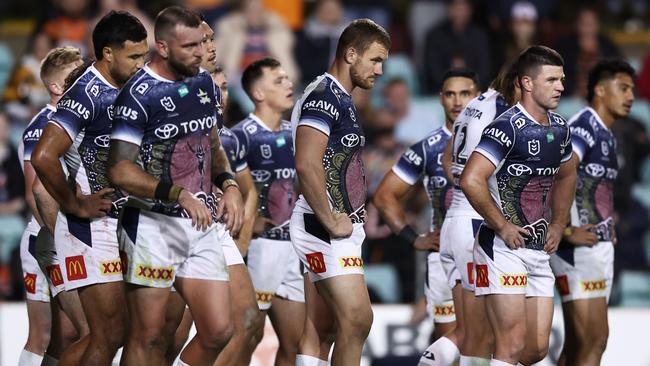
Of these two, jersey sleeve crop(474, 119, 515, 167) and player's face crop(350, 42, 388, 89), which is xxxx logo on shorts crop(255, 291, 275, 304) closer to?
player's face crop(350, 42, 388, 89)

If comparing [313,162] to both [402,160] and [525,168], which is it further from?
[402,160]

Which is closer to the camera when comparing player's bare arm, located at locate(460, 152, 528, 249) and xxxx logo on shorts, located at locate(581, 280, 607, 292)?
player's bare arm, located at locate(460, 152, 528, 249)

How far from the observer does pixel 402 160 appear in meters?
10.3

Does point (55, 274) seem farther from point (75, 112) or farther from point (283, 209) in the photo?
point (283, 209)

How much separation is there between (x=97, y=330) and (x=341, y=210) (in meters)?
1.77

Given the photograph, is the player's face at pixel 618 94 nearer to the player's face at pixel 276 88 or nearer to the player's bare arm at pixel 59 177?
the player's face at pixel 276 88

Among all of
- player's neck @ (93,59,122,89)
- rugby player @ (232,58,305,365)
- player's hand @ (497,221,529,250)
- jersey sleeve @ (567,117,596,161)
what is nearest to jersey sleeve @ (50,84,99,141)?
player's neck @ (93,59,122,89)

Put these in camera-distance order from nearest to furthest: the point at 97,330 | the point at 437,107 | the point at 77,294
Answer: the point at 97,330
the point at 77,294
the point at 437,107

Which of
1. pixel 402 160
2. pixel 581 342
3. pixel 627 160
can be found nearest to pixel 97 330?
pixel 402 160

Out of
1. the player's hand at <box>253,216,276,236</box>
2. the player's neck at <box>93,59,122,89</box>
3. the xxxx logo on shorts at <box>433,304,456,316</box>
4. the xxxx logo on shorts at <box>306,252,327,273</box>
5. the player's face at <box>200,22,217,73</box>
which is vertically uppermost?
the player's face at <box>200,22,217,73</box>

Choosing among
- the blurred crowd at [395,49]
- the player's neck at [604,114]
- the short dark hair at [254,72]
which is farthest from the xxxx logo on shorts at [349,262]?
the blurred crowd at [395,49]

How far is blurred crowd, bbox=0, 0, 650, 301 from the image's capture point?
1423 cm

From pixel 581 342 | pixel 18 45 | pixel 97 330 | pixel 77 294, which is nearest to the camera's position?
pixel 97 330

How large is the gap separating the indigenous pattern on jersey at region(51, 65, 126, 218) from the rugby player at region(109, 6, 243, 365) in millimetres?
580
